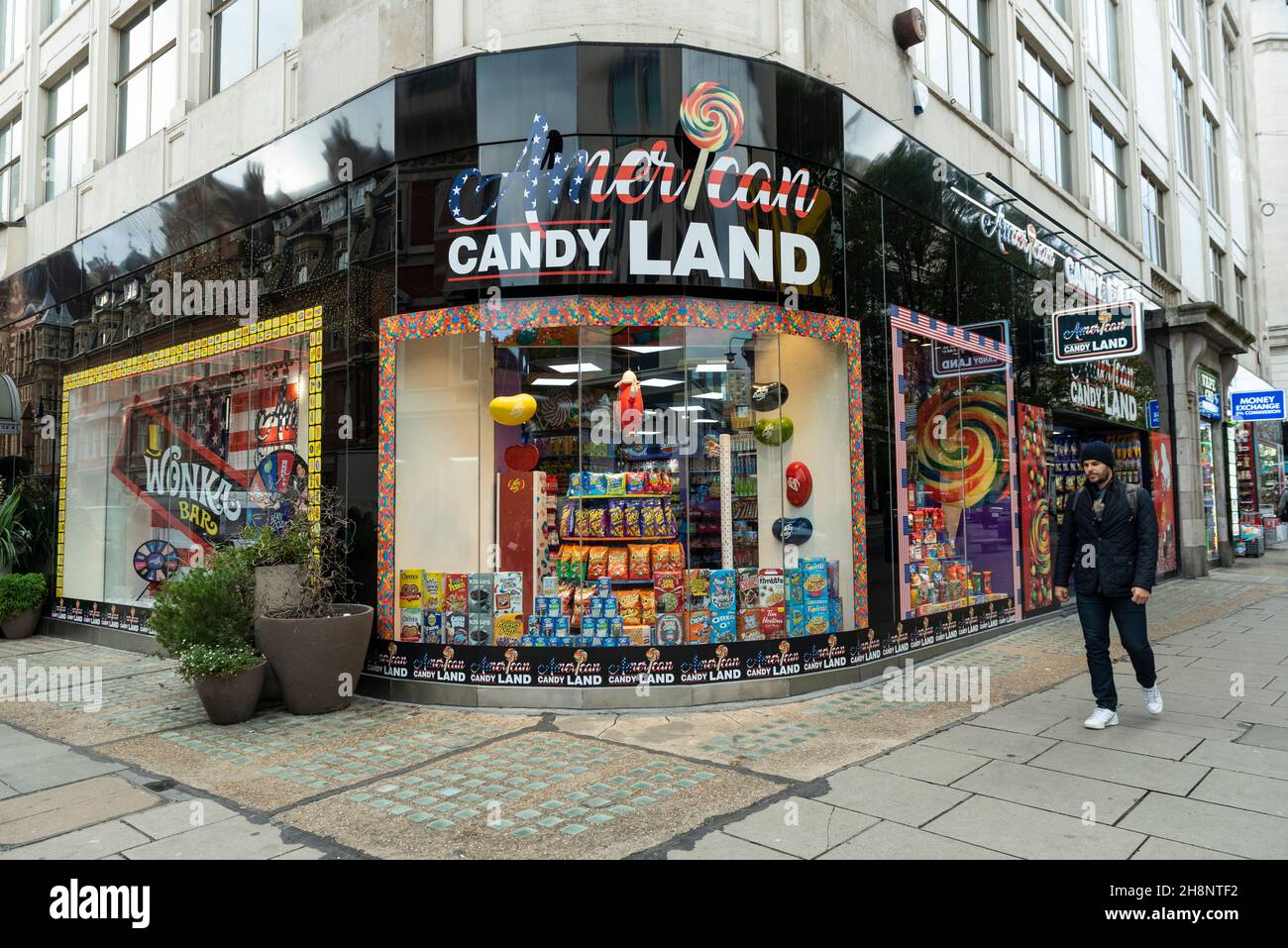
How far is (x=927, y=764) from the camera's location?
5363 mm

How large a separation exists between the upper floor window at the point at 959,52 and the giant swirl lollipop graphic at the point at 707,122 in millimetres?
4351

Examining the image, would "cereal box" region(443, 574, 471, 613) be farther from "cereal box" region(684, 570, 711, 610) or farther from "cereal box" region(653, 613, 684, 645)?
"cereal box" region(684, 570, 711, 610)

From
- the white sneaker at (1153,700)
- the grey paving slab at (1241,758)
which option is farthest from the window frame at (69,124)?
the grey paving slab at (1241,758)

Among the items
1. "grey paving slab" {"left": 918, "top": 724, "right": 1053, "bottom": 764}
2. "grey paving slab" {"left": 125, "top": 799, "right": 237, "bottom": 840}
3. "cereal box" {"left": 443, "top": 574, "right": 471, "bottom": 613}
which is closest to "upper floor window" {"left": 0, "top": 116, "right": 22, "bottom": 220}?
"cereal box" {"left": 443, "top": 574, "right": 471, "bottom": 613}

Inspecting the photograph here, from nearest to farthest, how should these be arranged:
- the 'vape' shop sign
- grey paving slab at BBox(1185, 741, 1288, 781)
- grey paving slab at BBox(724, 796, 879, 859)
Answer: grey paving slab at BBox(724, 796, 879, 859)
grey paving slab at BBox(1185, 741, 1288, 781)
the 'vape' shop sign

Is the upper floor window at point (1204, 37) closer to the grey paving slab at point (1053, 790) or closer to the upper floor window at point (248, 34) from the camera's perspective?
the upper floor window at point (248, 34)

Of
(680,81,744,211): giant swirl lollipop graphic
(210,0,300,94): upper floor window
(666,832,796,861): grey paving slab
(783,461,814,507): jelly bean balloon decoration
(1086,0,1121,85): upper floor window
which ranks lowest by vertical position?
(666,832,796,861): grey paving slab

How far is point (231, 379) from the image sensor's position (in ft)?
32.9

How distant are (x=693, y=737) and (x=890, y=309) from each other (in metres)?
5.15

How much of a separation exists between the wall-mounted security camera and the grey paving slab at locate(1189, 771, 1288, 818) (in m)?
8.44

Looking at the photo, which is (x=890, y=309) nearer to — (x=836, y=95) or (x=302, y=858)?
(x=836, y=95)

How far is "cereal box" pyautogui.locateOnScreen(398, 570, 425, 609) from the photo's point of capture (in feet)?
25.6

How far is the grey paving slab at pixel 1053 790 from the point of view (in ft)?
14.8

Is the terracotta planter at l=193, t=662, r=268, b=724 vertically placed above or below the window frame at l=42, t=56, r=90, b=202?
below
